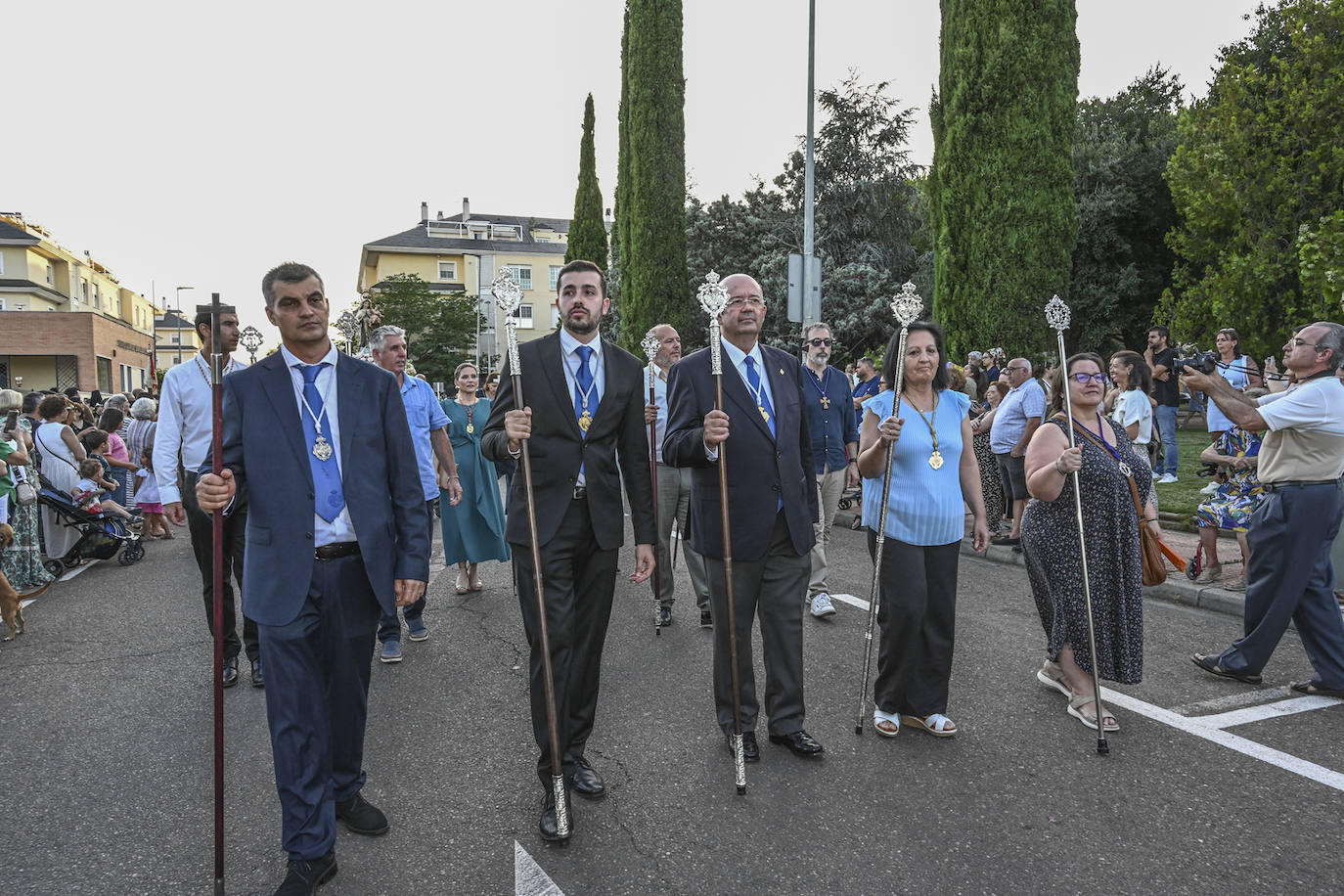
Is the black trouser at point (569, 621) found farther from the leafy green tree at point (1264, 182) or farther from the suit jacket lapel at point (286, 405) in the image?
the leafy green tree at point (1264, 182)

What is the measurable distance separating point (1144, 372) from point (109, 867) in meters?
8.01

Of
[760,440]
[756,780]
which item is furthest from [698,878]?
[760,440]

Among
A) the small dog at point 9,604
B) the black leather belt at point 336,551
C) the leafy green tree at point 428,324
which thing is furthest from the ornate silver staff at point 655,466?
the leafy green tree at point 428,324

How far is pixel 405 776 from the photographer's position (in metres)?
4.01

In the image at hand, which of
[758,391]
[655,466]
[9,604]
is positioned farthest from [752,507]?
[9,604]

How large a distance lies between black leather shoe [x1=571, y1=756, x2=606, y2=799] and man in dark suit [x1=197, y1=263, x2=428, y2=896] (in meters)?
0.77

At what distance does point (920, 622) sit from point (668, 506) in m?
2.89

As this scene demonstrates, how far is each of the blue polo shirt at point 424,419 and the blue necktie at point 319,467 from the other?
128 inches

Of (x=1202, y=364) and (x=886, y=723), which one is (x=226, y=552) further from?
(x=1202, y=364)

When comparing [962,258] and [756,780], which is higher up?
[962,258]

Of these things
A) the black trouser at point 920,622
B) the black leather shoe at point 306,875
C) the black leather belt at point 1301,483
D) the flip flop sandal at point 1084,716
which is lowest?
the black leather shoe at point 306,875

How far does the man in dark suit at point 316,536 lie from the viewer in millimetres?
3121

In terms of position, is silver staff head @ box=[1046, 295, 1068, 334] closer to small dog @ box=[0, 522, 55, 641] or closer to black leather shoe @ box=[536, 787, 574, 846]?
black leather shoe @ box=[536, 787, 574, 846]

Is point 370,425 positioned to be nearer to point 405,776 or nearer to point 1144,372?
point 405,776
